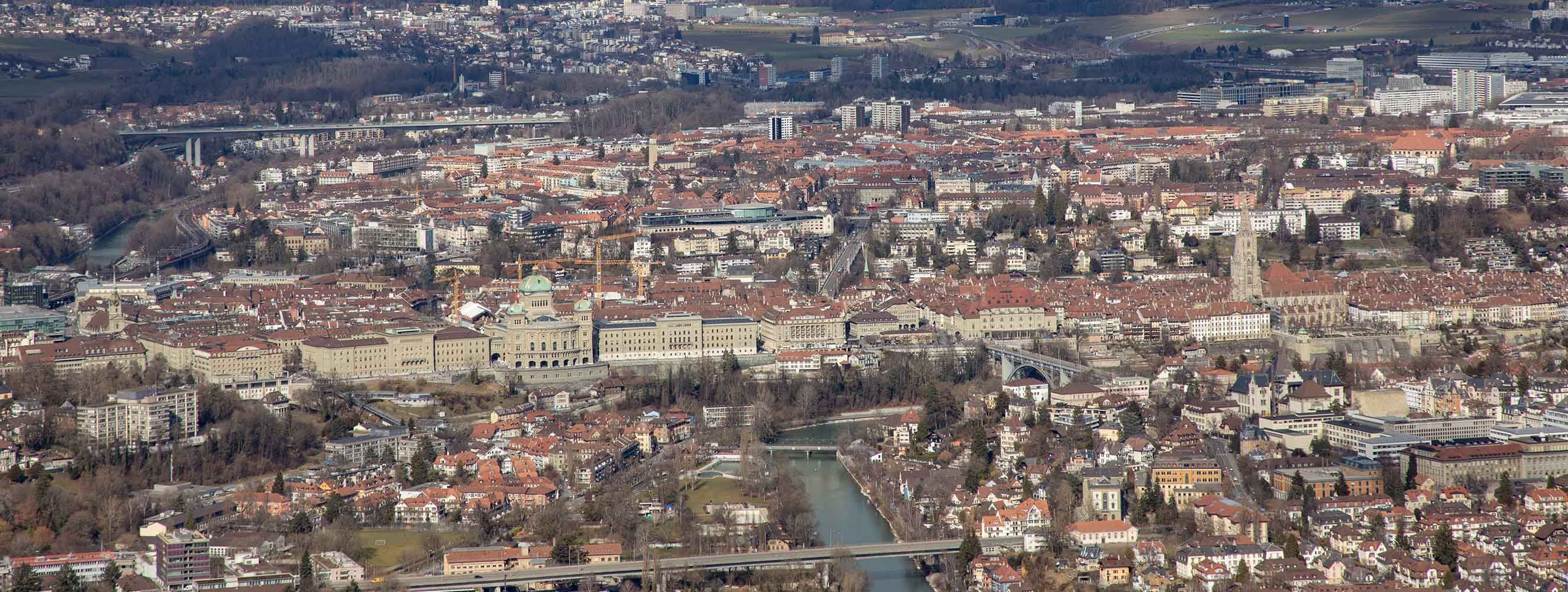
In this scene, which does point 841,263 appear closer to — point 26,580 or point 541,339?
point 541,339

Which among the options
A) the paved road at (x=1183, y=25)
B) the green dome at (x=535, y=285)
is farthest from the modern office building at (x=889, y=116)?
the green dome at (x=535, y=285)

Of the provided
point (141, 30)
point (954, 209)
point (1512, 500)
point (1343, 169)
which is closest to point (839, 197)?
point (954, 209)

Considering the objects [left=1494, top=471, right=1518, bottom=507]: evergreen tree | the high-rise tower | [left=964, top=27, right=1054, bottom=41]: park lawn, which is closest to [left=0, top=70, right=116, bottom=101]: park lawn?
[left=964, top=27, right=1054, bottom=41]: park lawn

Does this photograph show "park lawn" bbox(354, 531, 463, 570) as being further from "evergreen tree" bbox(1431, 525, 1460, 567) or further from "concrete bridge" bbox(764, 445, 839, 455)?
"evergreen tree" bbox(1431, 525, 1460, 567)

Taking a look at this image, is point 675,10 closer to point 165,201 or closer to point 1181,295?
point 165,201

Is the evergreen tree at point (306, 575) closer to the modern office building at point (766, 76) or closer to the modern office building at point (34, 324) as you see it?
the modern office building at point (34, 324)
